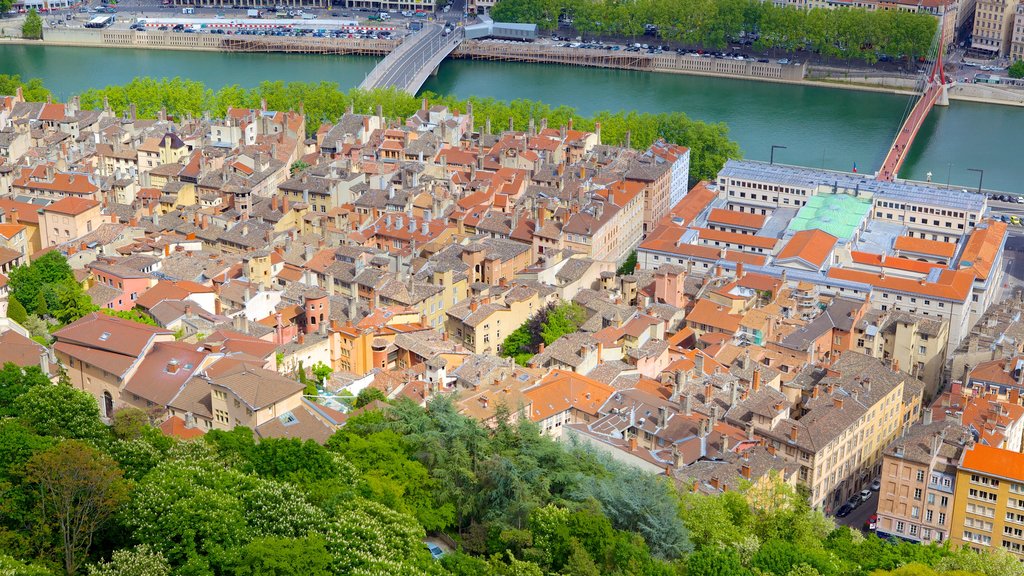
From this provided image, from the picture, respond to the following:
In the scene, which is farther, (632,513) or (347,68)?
(347,68)

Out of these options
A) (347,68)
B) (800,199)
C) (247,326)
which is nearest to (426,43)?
(347,68)

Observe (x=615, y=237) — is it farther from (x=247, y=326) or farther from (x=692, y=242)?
(x=247, y=326)

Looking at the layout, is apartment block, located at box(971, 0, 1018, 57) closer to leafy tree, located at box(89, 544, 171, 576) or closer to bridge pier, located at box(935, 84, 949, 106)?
bridge pier, located at box(935, 84, 949, 106)

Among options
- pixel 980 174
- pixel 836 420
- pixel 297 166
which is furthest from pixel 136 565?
pixel 980 174

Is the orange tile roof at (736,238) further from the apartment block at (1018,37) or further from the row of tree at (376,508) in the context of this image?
the apartment block at (1018,37)

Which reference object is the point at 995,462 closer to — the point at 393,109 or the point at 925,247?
the point at 925,247

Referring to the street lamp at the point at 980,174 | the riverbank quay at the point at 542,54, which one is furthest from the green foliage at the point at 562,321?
the riverbank quay at the point at 542,54
